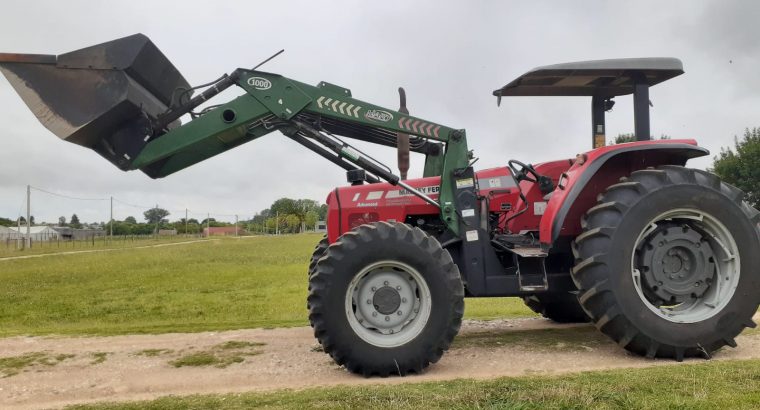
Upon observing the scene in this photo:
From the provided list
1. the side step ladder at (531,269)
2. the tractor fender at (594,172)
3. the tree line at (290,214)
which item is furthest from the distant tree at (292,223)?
the tractor fender at (594,172)

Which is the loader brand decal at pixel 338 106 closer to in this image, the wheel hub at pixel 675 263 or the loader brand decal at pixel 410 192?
the loader brand decal at pixel 410 192

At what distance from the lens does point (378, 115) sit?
21.5 feet

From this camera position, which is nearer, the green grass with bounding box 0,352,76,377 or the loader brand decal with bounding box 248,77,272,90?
the green grass with bounding box 0,352,76,377

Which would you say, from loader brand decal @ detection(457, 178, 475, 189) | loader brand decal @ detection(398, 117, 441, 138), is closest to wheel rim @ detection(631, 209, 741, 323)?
loader brand decal @ detection(457, 178, 475, 189)

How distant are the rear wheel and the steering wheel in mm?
1723

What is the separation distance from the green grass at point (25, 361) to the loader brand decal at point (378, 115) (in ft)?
14.6

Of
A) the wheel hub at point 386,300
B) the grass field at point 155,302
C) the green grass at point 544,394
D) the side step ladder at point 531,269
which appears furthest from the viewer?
the grass field at point 155,302

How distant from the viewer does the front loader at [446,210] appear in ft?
18.0

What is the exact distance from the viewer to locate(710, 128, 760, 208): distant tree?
154 feet

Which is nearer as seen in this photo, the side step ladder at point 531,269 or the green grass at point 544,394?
the green grass at point 544,394

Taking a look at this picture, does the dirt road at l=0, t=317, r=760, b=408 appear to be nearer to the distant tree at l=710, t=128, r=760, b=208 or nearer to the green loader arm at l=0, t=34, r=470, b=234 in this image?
the green loader arm at l=0, t=34, r=470, b=234

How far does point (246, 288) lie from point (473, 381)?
11226mm

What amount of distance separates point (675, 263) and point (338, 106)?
4.06 m

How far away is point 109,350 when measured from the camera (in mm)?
6785
